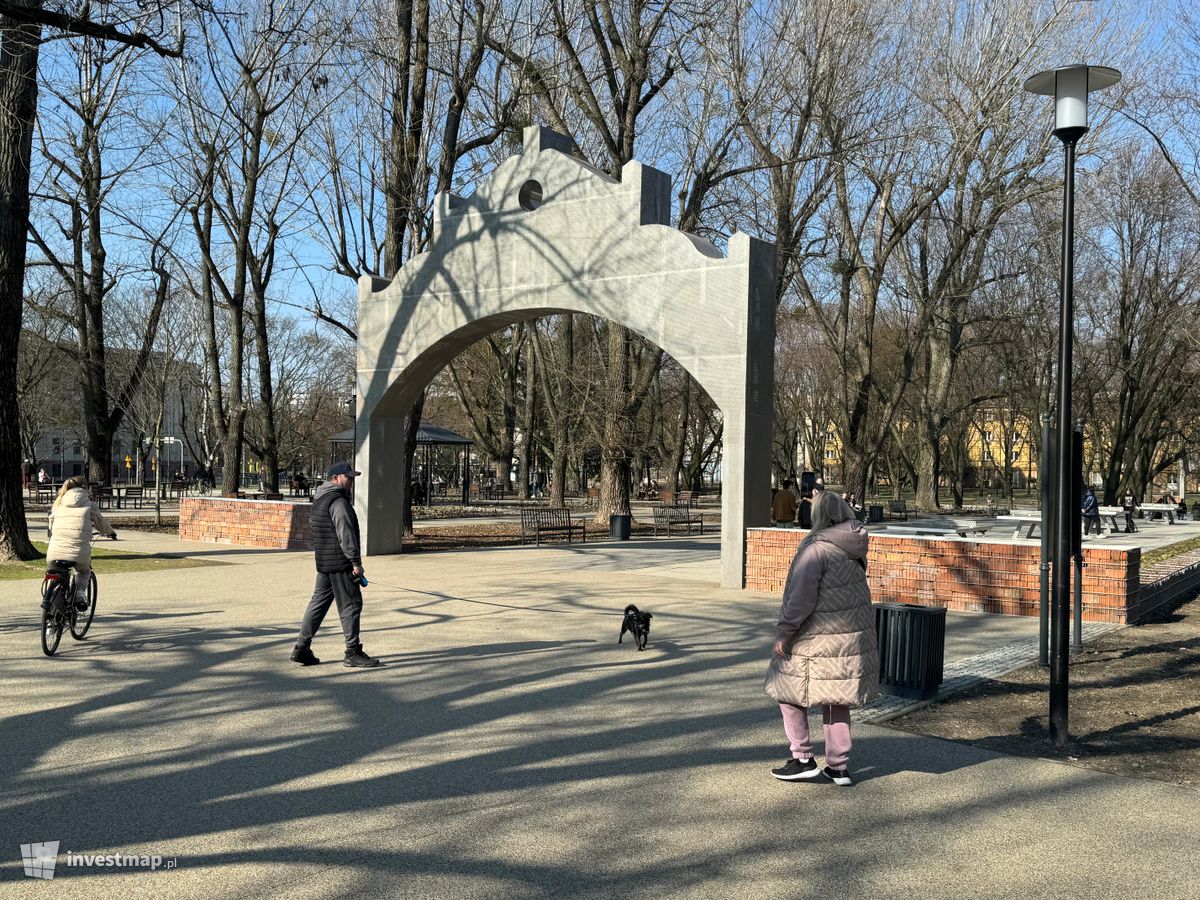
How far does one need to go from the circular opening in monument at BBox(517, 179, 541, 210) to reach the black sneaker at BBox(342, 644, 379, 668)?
30.9ft

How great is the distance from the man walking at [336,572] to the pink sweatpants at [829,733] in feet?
13.4

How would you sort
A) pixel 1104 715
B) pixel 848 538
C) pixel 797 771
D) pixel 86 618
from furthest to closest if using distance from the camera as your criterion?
1. pixel 86 618
2. pixel 1104 715
3. pixel 797 771
4. pixel 848 538

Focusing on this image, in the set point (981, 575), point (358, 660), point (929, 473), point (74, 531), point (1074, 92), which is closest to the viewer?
point (1074, 92)

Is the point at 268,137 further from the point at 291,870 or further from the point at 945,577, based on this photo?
the point at 291,870

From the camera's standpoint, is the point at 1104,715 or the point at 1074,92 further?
the point at 1104,715

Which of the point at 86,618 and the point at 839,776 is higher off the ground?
the point at 86,618

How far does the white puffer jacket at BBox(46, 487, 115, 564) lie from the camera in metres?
9.43

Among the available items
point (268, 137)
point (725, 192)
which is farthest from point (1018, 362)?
point (268, 137)

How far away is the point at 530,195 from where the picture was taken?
53.9 ft

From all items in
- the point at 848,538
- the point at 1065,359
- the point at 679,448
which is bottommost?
the point at 848,538

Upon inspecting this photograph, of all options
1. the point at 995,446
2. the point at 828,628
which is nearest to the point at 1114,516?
the point at 828,628

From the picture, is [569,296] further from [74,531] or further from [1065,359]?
[1065,359]

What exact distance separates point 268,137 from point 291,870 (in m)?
21.9

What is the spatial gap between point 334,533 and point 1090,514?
22.5 meters
